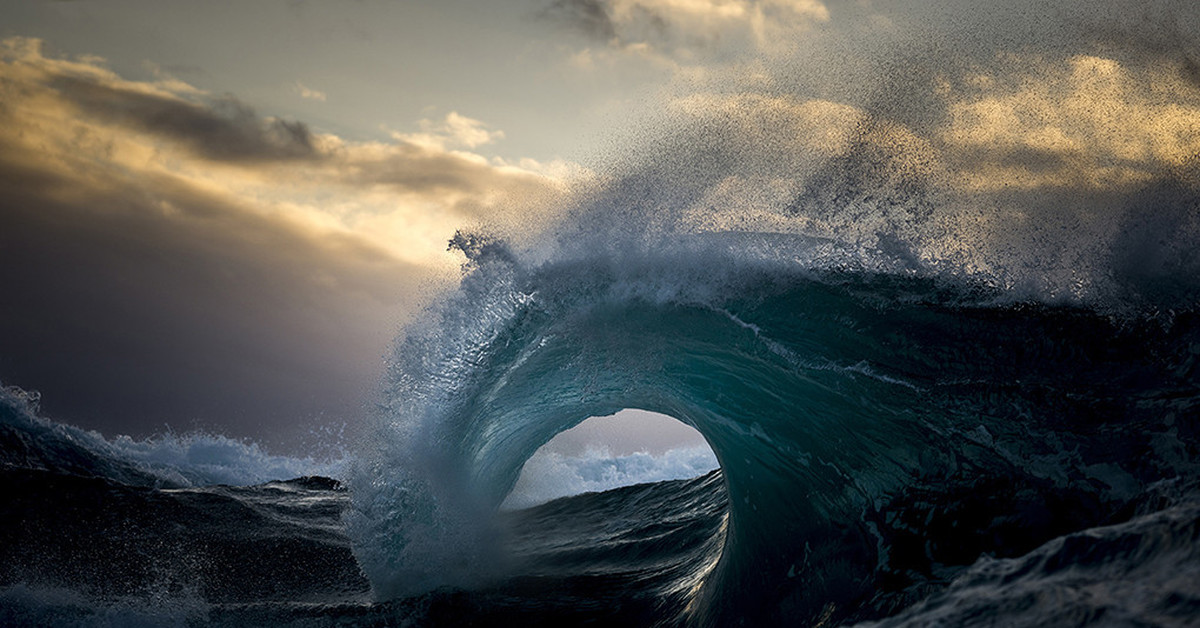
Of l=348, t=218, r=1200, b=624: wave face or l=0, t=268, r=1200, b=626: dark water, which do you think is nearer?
l=0, t=268, r=1200, b=626: dark water

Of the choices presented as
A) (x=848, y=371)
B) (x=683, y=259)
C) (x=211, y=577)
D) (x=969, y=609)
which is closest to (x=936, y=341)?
(x=848, y=371)

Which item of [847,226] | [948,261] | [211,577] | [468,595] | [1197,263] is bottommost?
[468,595]

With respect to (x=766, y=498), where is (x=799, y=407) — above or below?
above

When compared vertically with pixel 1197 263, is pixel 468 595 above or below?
below

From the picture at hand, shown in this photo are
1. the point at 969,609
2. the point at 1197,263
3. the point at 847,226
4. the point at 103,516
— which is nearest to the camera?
the point at 969,609

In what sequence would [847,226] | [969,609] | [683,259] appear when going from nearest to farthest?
[969,609]
[847,226]
[683,259]

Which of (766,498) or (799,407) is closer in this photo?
(799,407)

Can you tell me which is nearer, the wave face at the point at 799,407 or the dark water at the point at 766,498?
the dark water at the point at 766,498

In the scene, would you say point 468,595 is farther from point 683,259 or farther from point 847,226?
point 847,226
